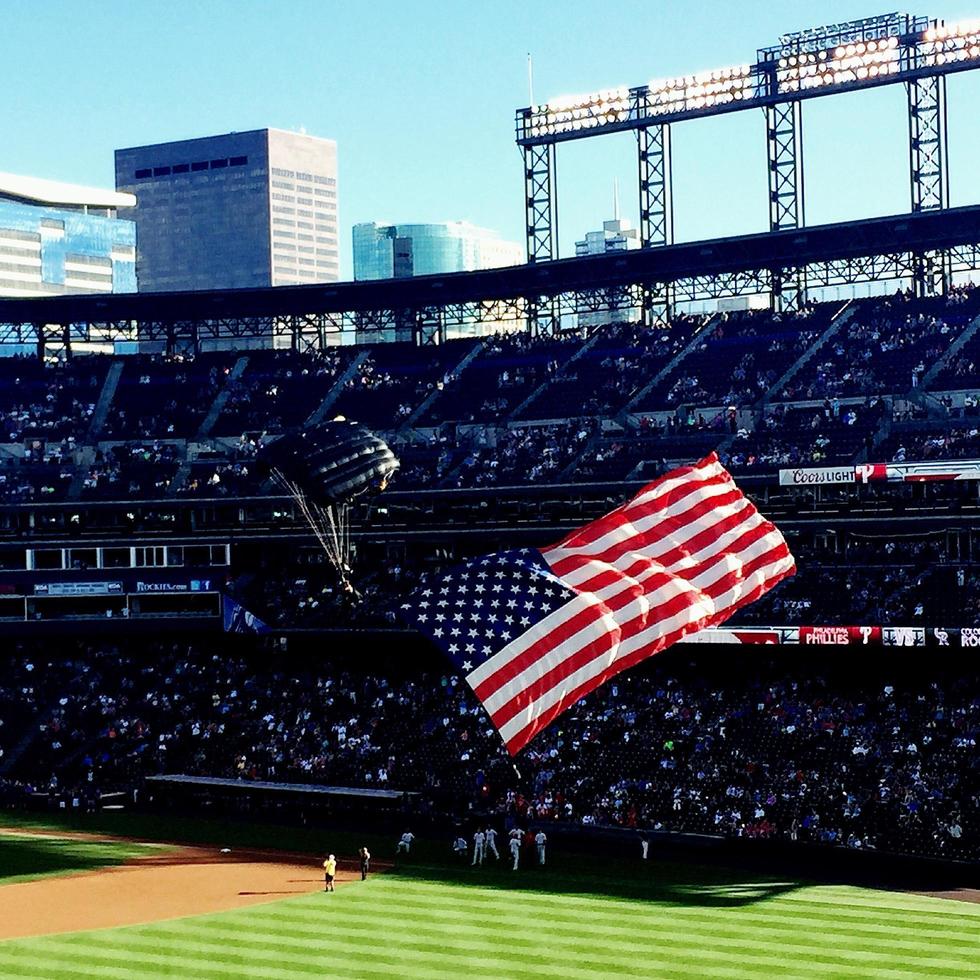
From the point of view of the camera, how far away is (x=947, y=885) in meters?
47.2

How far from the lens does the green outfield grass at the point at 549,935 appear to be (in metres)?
37.9

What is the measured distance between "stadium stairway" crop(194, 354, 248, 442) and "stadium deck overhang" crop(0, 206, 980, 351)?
186 cm

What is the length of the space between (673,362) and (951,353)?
1409cm

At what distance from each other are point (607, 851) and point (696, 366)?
35465mm

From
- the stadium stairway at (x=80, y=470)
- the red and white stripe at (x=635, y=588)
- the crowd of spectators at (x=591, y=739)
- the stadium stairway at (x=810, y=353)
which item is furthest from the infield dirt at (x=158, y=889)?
the stadium stairway at (x=810, y=353)

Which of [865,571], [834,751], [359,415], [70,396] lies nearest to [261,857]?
[834,751]

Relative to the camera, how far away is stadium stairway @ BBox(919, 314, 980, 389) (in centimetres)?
7512

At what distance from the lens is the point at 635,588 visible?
36156 millimetres

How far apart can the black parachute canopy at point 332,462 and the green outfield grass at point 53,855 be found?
12.6 m

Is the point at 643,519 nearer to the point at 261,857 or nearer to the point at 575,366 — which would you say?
the point at 261,857

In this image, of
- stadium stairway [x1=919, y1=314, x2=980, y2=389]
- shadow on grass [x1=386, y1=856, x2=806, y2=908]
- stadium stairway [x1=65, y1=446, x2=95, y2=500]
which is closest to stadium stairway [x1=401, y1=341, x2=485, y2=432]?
stadium stairway [x1=65, y1=446, x2=95, y2=500]

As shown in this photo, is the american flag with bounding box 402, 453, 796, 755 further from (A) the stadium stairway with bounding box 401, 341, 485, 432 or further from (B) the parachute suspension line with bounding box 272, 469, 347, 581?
(A) the stadium stairway with bounding box 401, 341, 485, 432

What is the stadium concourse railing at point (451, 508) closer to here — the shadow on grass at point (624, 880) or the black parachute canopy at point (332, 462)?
the black parachute canopy at point (332, 462)

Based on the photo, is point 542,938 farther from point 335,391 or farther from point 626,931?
point 335,391
